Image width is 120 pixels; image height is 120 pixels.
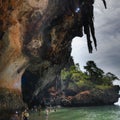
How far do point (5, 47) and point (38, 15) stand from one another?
4735 millimetres

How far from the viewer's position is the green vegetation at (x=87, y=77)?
8088 cm

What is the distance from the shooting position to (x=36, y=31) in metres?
28.9

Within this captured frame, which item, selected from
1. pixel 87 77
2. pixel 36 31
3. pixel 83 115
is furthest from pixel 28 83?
pixel 87 77

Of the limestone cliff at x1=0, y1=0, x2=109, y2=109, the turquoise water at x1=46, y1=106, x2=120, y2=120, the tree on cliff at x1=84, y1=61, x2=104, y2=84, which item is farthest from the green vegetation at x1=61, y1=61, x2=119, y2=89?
the limestone cliff at x1=0, y1=0, x2=109, y2=109

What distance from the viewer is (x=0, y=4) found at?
23.4 metres

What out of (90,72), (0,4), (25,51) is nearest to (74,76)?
(90,72)

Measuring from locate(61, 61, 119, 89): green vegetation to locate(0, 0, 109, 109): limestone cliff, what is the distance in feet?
141

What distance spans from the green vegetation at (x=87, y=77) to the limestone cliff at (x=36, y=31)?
4311 cm

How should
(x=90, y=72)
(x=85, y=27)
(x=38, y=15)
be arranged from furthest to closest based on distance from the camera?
(x=90, y=72)
(x=85, y=27)
(x=38, y=15)

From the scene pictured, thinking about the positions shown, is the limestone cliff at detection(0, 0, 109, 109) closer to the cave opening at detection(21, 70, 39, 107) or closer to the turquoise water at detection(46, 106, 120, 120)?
the cave opening at detection(21, 70, 39, 107)

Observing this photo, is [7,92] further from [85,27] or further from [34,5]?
[85,27]

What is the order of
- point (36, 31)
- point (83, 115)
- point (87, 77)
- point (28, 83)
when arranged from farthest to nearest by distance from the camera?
point (87, 77), point (28, 83), point (83, 115), point (36, 31)

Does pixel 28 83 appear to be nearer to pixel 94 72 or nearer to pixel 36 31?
pixel 36 31

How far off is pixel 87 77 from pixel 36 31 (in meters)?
58.9
